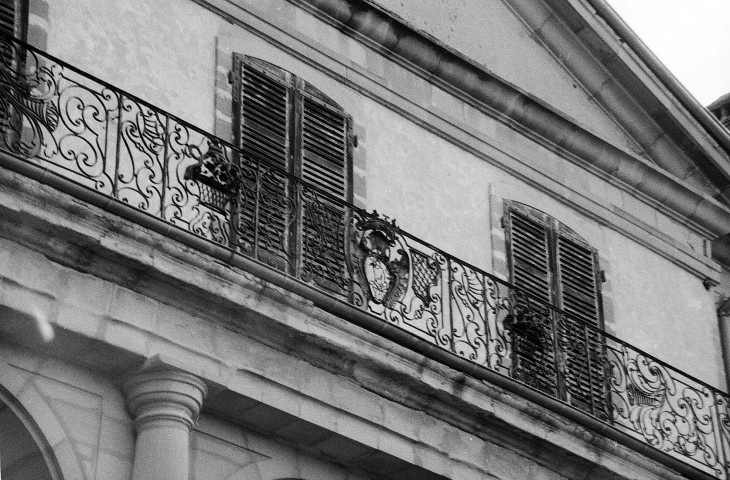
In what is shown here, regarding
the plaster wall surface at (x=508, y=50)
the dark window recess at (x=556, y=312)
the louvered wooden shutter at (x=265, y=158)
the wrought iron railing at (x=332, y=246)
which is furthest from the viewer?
the plaster wall surface at (x=508, y=50)

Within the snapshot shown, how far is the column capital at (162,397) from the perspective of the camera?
12.0m

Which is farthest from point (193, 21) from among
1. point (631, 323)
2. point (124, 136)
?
point (631, 323)

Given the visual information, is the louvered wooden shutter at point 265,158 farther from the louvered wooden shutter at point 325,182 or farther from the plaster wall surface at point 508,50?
the plaster wall surface at point 508,50

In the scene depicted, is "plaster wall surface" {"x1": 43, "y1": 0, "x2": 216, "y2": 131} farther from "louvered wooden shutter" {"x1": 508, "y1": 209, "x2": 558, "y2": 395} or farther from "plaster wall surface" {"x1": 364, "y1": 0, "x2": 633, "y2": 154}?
"louvered wooden shutter" {"x1": 508, "y1": 209, "x2": 558, "y2": 395}

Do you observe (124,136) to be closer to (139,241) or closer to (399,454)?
(139,241)

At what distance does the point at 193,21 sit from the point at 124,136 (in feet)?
5.52

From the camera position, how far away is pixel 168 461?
38.5 feet

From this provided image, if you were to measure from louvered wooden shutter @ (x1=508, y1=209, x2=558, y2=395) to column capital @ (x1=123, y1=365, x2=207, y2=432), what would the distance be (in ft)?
10.2

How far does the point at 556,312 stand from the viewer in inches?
590

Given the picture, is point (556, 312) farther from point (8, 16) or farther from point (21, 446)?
point (21, 446)

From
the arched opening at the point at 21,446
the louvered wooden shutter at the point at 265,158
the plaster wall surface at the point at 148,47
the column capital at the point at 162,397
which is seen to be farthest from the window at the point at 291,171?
the arched opening at the point at 21,446

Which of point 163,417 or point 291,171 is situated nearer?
point 163,417

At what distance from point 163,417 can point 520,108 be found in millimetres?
5590

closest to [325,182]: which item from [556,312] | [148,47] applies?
[148,47]
